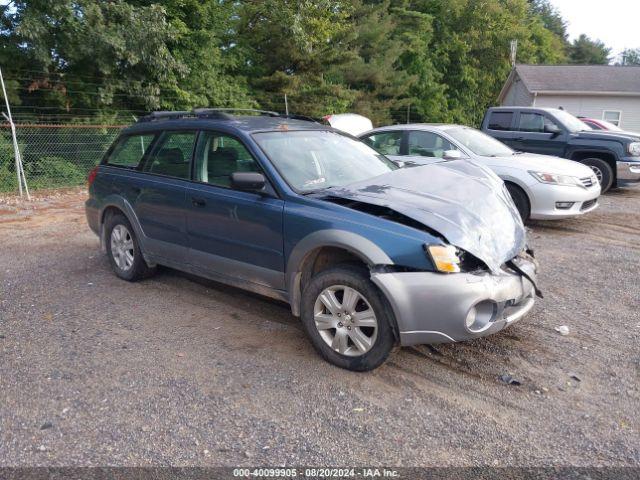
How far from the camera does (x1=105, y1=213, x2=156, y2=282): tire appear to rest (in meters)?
5.53

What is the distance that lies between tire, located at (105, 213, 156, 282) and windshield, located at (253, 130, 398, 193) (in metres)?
1.97

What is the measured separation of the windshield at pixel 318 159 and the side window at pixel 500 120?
6954 mm

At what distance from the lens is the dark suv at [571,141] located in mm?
10258

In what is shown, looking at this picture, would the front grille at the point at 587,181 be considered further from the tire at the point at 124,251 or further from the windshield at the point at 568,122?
the tire at the point at 124,251

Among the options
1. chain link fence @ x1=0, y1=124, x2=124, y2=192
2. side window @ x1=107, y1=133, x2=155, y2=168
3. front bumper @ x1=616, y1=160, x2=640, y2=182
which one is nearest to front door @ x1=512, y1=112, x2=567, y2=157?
front bumper @ x1=616, y1=160, x2=640, y2=182

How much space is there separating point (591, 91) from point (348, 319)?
2738cm

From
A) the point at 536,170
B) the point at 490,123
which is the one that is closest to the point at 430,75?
the point at 490,123

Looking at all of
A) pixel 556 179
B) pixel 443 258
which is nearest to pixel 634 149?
pixel 556 179

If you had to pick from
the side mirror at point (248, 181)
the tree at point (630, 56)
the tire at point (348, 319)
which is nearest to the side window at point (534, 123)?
the side mirror at point (248, 181)

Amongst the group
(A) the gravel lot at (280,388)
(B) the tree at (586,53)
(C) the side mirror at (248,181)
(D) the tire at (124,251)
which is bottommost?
(A) the gravel lot at (280,388)

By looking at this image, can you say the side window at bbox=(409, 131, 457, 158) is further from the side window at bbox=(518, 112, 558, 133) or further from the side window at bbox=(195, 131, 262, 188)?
the side window at bbox=(195, 131, 262, 188)

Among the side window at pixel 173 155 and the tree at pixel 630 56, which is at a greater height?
the tree at pixel 630 56

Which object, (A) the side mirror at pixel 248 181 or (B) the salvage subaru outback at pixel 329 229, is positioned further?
(A) the side mirror at pixel 248 181

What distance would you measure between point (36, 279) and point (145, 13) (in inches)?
338
